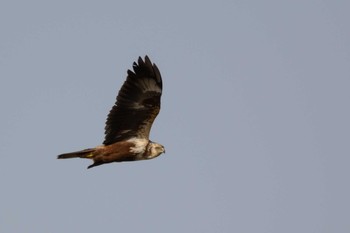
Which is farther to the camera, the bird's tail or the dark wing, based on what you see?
the dark wing

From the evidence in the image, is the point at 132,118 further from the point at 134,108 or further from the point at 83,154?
the point at 83,154

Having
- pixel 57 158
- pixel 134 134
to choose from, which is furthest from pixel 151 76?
pixel 57 158

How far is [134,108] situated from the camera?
12.6 metres

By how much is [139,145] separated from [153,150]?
39cm

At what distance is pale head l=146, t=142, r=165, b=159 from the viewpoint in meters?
12.8

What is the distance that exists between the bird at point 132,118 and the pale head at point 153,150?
3 centimetres

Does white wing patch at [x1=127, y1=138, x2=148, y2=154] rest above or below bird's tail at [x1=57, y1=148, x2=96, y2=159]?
above

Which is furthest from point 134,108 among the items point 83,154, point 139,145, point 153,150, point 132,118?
point 83,154

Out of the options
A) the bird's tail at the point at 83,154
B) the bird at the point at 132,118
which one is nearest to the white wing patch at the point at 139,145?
the bird at the point at 132,118

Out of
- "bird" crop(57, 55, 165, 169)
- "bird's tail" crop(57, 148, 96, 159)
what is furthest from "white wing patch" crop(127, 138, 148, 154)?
"bird's tail" crop(57, 148, 96, 159)

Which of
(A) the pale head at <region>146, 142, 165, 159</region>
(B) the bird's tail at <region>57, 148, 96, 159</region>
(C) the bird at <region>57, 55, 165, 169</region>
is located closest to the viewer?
(B) the bird's tail at <region>57, 148, 96, 159</region>

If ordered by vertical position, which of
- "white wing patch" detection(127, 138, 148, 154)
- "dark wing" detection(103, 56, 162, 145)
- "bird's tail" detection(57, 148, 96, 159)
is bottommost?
"bird's tail" detection(57, 148, 96, 159)

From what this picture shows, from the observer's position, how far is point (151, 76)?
12.4m

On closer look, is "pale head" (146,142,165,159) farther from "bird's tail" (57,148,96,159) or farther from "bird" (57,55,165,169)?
"bird's tail" (57,148,96,159)
